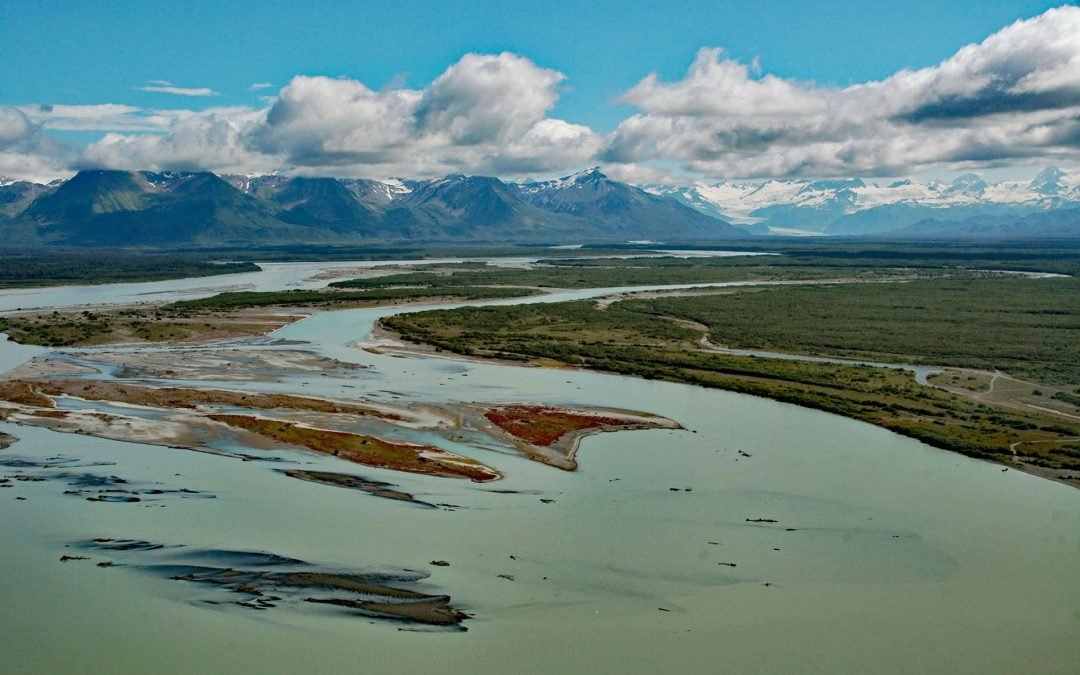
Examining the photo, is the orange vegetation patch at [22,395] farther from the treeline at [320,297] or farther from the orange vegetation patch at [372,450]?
the treeline at [320,297]

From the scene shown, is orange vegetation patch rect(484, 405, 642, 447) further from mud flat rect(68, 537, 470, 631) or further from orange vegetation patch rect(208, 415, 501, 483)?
mud flat rect(68, 537, 470, 631)

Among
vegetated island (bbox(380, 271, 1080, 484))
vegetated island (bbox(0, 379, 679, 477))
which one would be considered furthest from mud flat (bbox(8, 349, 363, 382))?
vegetated island (bbox(380, 271, 1080, 484))

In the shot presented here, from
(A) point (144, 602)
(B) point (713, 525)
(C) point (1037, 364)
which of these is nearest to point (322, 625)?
(A) point (144, 602)

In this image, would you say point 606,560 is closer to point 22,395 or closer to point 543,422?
point 543,422

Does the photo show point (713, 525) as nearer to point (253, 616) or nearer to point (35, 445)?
point (253, 616)

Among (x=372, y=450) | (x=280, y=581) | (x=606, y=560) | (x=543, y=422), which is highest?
(x=543, y=422)

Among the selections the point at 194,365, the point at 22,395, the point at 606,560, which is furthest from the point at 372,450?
the point at 194,365

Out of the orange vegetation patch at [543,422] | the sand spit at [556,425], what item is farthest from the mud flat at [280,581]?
the orange vegetation patch at [543,422]
